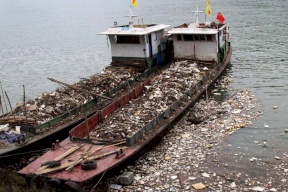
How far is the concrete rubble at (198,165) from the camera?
31.4 ft

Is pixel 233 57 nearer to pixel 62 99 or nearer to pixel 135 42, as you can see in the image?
pixel 135 42

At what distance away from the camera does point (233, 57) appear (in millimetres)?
25406

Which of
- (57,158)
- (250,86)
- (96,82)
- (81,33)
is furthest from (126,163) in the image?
(81,33)

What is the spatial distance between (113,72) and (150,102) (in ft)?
13.7

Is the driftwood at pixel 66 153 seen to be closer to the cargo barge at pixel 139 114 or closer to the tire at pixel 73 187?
the cargo barge at pixel 139 114

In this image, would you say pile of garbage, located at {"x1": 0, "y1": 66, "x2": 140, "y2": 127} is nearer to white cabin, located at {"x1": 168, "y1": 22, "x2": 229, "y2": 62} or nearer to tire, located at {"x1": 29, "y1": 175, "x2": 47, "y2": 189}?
tire, located at {"x1": 29, "y1": 175, "x2": 47, "y2": 189}

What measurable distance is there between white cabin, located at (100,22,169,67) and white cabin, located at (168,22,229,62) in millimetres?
1066

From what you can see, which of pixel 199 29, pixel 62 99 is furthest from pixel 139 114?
pixel 199 29

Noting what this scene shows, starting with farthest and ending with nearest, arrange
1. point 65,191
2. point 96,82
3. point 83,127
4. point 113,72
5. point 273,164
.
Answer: point 113,72 < point 96,82 < point 83,127 < point 273,164 < point 65,191

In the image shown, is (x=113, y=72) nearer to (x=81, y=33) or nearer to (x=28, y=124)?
(x=28, y=124)

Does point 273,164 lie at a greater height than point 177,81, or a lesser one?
lesser

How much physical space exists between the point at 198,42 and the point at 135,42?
3400 millimetres

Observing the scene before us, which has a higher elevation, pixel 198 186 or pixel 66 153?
pixel 66 153

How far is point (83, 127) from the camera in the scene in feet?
37.4
